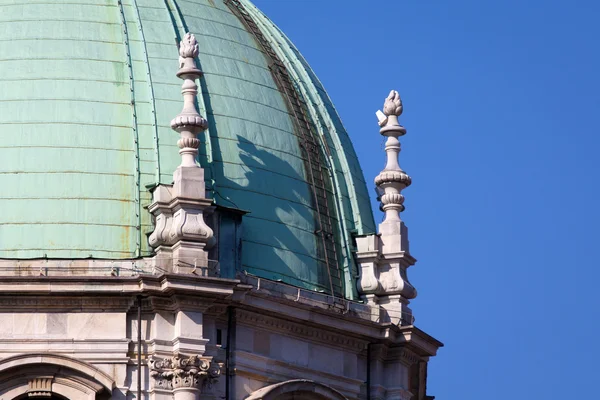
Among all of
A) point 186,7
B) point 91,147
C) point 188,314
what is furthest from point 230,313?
point 186,7

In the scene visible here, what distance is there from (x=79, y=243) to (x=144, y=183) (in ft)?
6.78

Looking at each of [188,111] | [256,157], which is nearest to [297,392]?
[256,157]

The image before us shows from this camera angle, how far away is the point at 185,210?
5628 cm

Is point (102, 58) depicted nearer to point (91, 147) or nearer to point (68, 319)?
point (91, 147)

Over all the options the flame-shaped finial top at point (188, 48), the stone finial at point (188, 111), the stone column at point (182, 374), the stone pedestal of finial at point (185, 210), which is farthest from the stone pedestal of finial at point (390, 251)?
the stone column at point (182, 374)

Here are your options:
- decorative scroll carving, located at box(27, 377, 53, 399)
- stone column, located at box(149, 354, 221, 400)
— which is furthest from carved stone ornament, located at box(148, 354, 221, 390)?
decorative scroll carving, located at box(27, 377, 53, 399)

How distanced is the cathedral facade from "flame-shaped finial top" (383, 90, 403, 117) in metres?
0.05

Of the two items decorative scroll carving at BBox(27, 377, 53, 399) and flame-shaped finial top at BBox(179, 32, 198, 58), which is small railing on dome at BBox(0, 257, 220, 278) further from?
flame-shaped finial top at BBox(179, 32, 198, 58)

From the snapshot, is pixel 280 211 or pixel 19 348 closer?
pixel 19 348

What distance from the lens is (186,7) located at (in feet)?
205

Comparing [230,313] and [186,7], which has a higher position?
[186,7]

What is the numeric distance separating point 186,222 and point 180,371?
10.7ft

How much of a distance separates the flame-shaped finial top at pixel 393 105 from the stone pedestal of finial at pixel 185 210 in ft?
18.6

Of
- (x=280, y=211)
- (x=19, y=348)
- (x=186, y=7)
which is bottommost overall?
(x=19, y=348)
